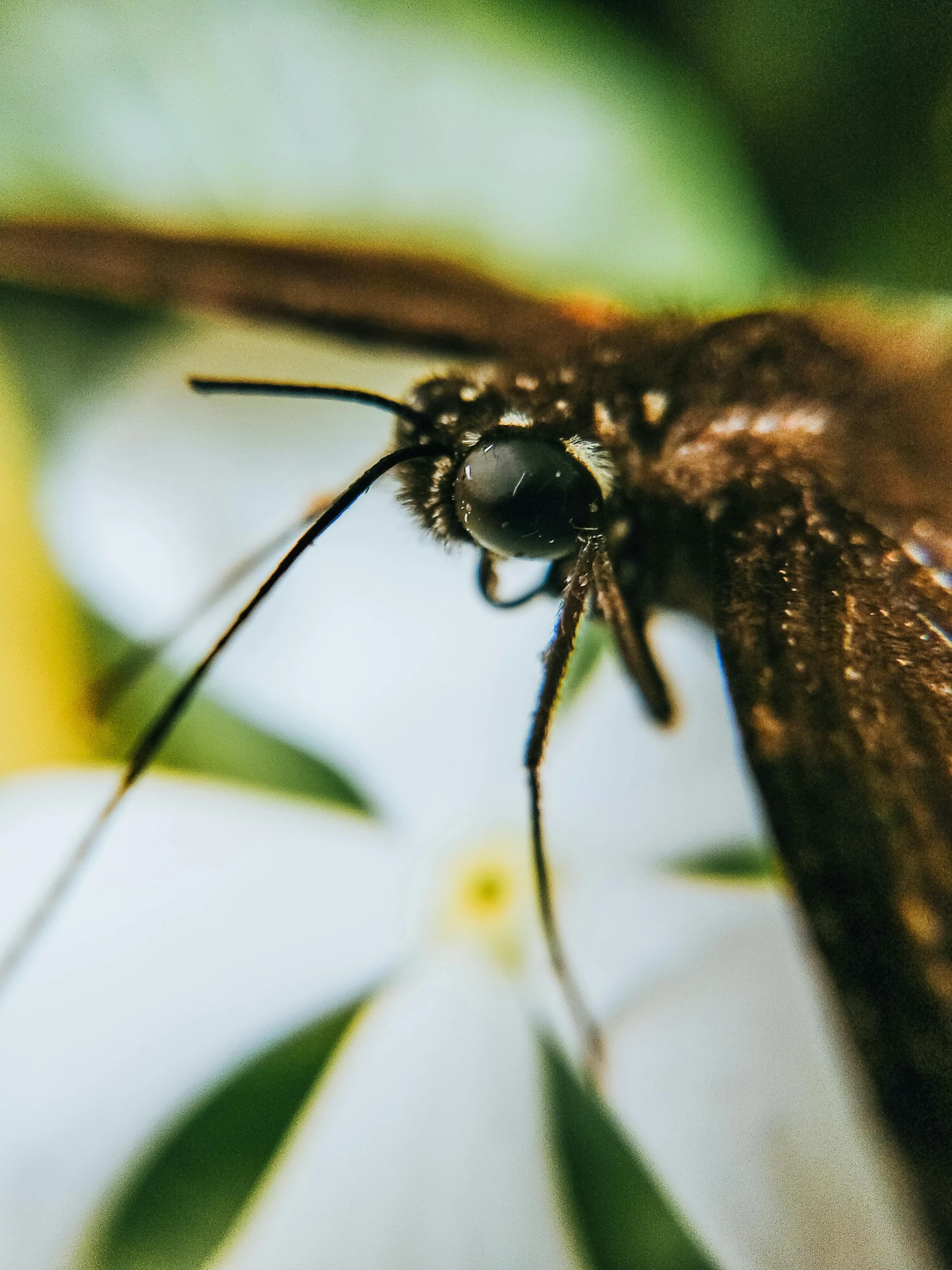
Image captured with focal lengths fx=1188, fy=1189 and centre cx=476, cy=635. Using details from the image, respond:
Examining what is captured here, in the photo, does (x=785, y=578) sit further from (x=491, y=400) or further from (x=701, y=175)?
(x=701, y=175)

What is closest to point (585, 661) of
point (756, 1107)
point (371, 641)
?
point (371, 641)

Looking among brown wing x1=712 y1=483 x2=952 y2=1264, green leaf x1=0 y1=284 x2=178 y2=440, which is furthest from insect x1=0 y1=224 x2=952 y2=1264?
green leaf x1=0 y1=284 x2=178 y2=440

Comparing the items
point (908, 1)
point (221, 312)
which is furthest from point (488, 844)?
point (908, 1)

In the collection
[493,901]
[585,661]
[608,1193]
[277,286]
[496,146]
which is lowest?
[608,1193]

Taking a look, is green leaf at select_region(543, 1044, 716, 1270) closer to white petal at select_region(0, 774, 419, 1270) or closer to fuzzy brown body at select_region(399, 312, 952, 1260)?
white petal at select_region(0, 774, 419, 1270)

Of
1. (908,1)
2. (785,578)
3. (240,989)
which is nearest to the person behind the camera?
(785,578)

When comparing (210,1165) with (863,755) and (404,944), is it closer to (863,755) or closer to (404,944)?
(404,944)

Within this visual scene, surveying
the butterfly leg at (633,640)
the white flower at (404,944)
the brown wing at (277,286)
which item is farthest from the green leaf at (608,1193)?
the brown wing at (277,286)
